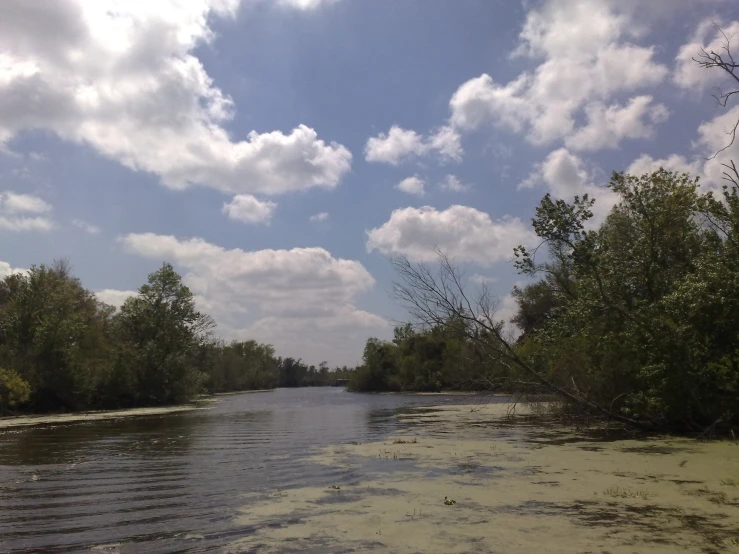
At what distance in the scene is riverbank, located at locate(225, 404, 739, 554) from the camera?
21.1 feet

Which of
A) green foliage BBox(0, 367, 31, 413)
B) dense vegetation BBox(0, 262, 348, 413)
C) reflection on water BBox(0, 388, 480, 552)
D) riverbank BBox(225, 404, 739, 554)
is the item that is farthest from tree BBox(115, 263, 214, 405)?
riverbank BBox(225, 404, 739, 554)

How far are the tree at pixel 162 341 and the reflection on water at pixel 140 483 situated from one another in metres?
28.5

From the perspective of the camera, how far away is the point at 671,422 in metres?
17.1

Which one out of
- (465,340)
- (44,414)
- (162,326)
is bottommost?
(44,414)

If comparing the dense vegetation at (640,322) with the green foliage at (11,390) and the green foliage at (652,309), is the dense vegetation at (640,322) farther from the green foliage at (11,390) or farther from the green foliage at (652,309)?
the green foliage at (11,390)

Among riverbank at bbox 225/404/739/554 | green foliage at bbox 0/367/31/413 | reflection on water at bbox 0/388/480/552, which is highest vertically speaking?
green foliage at bbox 0/367/31/413

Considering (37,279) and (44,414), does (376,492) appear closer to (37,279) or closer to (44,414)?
(44,414)

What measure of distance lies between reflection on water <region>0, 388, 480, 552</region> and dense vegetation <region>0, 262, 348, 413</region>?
18.8 metres

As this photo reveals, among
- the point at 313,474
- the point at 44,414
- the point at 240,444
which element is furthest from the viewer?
the point at 44,414

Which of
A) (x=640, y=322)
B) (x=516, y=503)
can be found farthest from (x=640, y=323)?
(x=516, y=503)

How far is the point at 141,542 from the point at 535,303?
203 ft

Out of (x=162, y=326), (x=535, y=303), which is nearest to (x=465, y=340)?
(x=162, y=326)

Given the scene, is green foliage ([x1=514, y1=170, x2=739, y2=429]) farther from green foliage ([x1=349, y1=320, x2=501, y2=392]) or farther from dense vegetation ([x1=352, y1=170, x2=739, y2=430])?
green foliage ([x1=349, y1=320, x2=501, y2=392])

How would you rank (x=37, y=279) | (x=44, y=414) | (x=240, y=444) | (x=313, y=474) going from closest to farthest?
(x=313, y=474) → (x=240, y=444) → (x=44, y=414) → (x=37, y=279)
